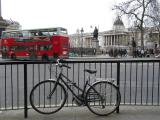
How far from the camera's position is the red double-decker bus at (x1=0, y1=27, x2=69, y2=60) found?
114 ft

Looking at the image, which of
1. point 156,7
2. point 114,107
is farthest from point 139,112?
point 156,7

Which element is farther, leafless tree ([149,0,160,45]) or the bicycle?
leafless tree ([149,0,160,45])

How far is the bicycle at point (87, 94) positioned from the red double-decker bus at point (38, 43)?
91.5ft

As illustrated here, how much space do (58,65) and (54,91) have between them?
Result: 0.51 metres

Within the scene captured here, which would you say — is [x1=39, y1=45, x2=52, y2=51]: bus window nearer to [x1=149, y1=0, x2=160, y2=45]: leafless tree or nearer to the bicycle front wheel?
[x1=149, y1=0, x2=160, y2=45]: leafless tree

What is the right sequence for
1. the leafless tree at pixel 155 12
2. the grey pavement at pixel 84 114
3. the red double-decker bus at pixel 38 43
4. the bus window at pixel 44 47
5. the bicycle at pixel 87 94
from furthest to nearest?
the leafless tree at pixel 155 12 < the bus window at pixel 44 47 < the red double-decker bus at pixel 38 43 < the bicycle at pixel 87 94 < the grey pavement at pixel 84 114

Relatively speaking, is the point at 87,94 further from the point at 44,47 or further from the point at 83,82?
the point at 44,47

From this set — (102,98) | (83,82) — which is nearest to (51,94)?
(102,98)

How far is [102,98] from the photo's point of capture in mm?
6551

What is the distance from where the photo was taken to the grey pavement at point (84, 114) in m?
6.20

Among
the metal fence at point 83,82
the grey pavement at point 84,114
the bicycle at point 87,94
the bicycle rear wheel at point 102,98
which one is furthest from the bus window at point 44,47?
the bicycle rear wheel at point 102,98

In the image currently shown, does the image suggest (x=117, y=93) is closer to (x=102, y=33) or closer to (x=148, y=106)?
(x=148, y=106)

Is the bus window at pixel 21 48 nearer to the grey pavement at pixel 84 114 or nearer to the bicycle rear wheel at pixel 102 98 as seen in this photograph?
the grey pavement at pixel 84 114

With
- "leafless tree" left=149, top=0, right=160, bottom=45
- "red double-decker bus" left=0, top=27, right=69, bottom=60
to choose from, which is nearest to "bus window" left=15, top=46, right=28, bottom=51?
"red double-decker bus" left=0, top=27, right=69, bottom=60
